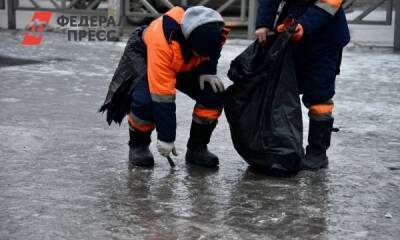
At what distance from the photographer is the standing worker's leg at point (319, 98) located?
16.1ft

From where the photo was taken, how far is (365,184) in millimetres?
4711

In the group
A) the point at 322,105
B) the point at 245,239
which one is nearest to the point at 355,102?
the point at 322,105

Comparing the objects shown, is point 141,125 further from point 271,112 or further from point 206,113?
point 271,112

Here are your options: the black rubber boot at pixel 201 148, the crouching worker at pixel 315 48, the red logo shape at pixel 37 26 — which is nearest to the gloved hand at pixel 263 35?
the crouching worker at pixel 315 48

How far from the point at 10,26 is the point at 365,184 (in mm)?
10248

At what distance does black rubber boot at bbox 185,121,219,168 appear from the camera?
5008 mm

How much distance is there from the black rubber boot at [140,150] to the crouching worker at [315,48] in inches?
37.4

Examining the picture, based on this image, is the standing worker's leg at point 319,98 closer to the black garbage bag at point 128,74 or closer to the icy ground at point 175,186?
the icy ground at point 175,186

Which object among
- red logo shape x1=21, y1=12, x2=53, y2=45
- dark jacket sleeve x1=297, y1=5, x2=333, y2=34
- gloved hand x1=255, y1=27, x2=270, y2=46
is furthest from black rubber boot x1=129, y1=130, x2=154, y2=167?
red logo shape x1=21, y1=12, x2=53, y2=45

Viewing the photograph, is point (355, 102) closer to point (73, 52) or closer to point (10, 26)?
point (73, 52)

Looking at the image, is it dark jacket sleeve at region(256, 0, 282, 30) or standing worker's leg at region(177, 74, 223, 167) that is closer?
standing worker's leg at region(177, 74, 223, 167)

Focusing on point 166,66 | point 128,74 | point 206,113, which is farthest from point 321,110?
point 128,74

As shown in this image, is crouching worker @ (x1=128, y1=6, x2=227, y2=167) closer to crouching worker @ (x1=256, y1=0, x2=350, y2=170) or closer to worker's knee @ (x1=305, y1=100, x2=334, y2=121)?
crouching worker @ (x1=256, y1=0, x2=350, y2=170)

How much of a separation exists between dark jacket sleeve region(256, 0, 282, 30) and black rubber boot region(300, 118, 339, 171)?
68 centimetres
